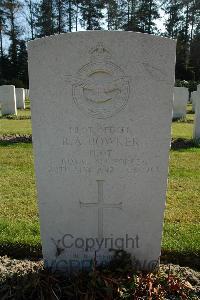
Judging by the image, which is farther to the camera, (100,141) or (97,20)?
(97,20)

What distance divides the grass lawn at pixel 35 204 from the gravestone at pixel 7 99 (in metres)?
7.18

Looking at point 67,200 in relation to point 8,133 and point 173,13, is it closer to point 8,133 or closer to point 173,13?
point 8,133

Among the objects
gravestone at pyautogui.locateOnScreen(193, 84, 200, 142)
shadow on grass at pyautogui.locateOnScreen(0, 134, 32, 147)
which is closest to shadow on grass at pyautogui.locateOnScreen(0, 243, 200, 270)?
shadow on grass at pyautogui.locateOnScreen(0, 134, 32, 147)

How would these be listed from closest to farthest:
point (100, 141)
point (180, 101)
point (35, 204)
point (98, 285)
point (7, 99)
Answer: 1. point (98, 285)
2. point (100, 141)
3. point (35, 204)
4. point (180, 101)
5. point (7, 99)

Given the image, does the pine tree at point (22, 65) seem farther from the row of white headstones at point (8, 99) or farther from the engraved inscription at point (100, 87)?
the engraved inscription at point (100, 87)

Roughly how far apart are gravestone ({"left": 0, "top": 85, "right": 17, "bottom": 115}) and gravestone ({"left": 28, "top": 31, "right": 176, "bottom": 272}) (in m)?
12.9

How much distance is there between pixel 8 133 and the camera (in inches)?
430

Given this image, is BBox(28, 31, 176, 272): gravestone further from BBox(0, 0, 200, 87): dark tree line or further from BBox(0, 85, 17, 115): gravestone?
BBox(0, 0, 200, 87): dark tree line

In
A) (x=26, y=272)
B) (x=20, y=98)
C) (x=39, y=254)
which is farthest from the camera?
(x=20, y=98)

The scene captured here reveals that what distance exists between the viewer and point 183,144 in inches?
384

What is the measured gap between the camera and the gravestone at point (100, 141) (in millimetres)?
2914

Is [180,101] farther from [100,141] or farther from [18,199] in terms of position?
[100,141]

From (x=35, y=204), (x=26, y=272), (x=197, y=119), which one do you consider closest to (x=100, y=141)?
(x=26, y=272)

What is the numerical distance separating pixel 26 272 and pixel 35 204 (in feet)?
6.06
